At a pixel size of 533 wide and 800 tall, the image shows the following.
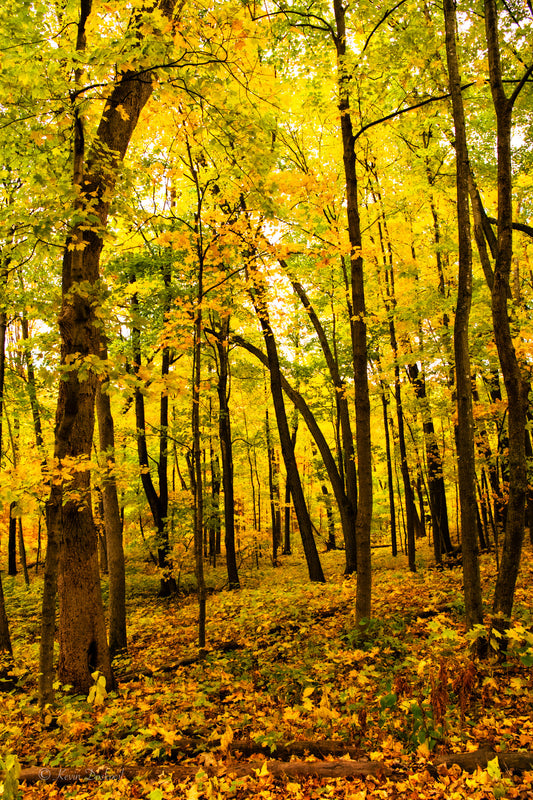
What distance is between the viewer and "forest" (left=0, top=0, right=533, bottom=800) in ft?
12.0

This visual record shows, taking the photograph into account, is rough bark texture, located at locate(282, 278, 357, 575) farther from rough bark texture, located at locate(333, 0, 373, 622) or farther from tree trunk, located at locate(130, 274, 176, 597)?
rough bark texture, located at locate(333, 0, 373, 622)

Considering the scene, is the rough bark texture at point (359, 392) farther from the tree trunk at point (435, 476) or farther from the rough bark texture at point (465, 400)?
the tree trunk at point (435, 476)

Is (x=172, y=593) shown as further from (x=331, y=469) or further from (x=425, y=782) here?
(x=425, y=782)

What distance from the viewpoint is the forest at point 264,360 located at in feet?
12.0

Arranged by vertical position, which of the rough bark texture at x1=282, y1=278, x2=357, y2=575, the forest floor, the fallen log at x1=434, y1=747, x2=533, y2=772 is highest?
the rough bark texture at x1=282, y1=278, x2=357, y2=575

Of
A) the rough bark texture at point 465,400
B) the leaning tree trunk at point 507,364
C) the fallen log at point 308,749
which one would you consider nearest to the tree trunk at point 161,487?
the rough bark texture at point 465,400

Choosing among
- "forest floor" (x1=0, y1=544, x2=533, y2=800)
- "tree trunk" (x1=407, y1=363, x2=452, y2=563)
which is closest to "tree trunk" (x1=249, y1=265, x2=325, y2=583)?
"tree trunk" (x1=407, y1=363, x2=452, y2=563)

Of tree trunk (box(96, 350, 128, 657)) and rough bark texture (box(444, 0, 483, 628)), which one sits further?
tree trunk (box(96, 350, 128, 657))

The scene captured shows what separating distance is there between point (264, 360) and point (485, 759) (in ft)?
35.3

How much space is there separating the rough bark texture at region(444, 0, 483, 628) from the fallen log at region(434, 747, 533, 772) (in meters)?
1.94

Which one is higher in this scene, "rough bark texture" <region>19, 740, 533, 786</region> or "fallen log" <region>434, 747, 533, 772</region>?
"fallen log" <region>434, 747, 533, 772</region>

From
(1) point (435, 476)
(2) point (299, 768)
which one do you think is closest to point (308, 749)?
(2) point (299, 768)

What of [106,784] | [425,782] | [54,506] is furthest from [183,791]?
[54,506]

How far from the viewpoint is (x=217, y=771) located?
352 centimetres
